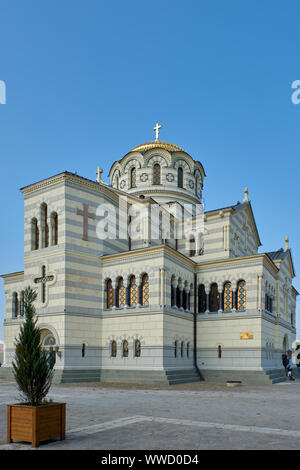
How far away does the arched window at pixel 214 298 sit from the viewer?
32.4 metres

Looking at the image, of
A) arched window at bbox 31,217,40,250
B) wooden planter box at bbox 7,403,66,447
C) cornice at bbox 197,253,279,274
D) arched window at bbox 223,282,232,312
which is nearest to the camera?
wooden planter box at bbox 7,403,66,447

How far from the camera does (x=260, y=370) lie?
29.7m

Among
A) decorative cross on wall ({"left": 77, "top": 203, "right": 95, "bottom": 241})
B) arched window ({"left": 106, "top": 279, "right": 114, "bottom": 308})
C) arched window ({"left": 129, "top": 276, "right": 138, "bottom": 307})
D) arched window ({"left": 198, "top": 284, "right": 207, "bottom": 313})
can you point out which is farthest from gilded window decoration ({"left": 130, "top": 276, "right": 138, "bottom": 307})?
arched window ({"left": 198, "top": 284, "right": 207, "bottom": 313})

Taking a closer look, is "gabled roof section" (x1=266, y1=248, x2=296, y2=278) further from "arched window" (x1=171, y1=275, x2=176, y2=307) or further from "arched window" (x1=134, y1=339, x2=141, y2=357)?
"arched window" (x1=134, y1=339, x2=141, y2=357)

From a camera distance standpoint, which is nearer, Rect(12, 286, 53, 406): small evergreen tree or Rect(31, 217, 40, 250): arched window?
Rect(12, 286, 53, 406): small evergreen tree

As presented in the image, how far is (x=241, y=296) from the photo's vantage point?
1233 inches

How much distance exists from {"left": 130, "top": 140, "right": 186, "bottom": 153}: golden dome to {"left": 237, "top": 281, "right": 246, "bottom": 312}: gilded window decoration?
15420 millimetres

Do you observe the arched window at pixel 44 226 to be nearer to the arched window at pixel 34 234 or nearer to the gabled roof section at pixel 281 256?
the arched window at pixel 34 234

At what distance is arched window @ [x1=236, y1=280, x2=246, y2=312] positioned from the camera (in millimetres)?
31094

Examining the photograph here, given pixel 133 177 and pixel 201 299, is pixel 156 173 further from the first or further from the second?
pixel 201 299

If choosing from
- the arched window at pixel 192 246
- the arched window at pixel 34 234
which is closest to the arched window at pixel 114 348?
the arched window at pixel 34 234

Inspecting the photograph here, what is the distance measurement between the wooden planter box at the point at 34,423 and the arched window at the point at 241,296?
73.6ft
